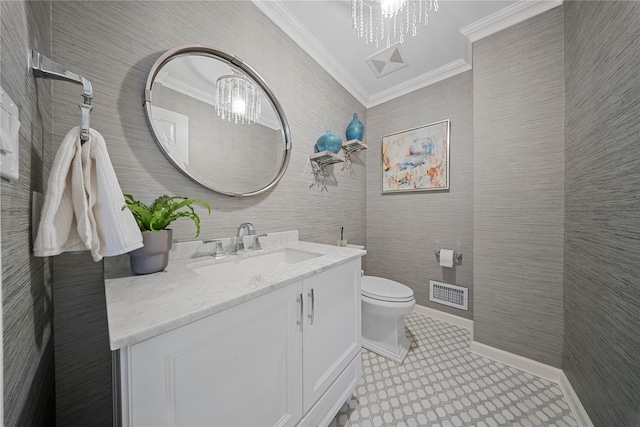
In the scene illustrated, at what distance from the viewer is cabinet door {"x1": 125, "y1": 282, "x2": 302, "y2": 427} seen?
16.9 inches

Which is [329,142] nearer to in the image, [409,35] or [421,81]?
[409,35]

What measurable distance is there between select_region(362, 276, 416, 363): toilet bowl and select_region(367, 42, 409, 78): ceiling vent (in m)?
1.96

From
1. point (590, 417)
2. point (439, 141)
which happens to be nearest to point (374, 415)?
point (590, 417)

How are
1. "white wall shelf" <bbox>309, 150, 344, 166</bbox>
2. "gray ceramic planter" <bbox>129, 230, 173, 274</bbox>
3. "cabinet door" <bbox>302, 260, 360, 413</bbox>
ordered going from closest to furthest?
1. "gray ceramic planter" <bbox>129, 230, 173, 274</bbox>
2. "cabinet door" <bbox>302, 260, 360, 413</bbox>
3. "white wall shelf" <bbox>309, 150, 344, 166</bbox>

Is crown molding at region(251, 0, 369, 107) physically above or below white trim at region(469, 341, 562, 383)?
above

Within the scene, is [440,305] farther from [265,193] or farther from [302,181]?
[265,193]

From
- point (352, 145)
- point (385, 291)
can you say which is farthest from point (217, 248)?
point (352, 145)

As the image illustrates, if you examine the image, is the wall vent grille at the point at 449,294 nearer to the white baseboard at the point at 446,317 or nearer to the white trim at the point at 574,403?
the white baseboard at the point at 446,317

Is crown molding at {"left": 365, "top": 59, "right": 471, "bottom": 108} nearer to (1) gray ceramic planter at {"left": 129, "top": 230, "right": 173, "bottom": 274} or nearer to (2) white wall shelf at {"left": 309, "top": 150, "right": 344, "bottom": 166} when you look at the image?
(2) white wall shelf at {"left": 309, "top": 150, "right": 344, "bottom": 166}

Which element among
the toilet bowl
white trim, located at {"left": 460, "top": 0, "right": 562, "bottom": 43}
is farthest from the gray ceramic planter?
white trim, located at {"left": 460, "top": 0, "right": 562, "bottom": 43}

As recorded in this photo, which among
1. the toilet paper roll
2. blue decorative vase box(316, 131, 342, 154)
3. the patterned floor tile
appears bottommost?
the patterned floor tile

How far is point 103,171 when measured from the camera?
1.90 feet

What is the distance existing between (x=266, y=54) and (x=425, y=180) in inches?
68.4

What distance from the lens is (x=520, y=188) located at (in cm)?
137
